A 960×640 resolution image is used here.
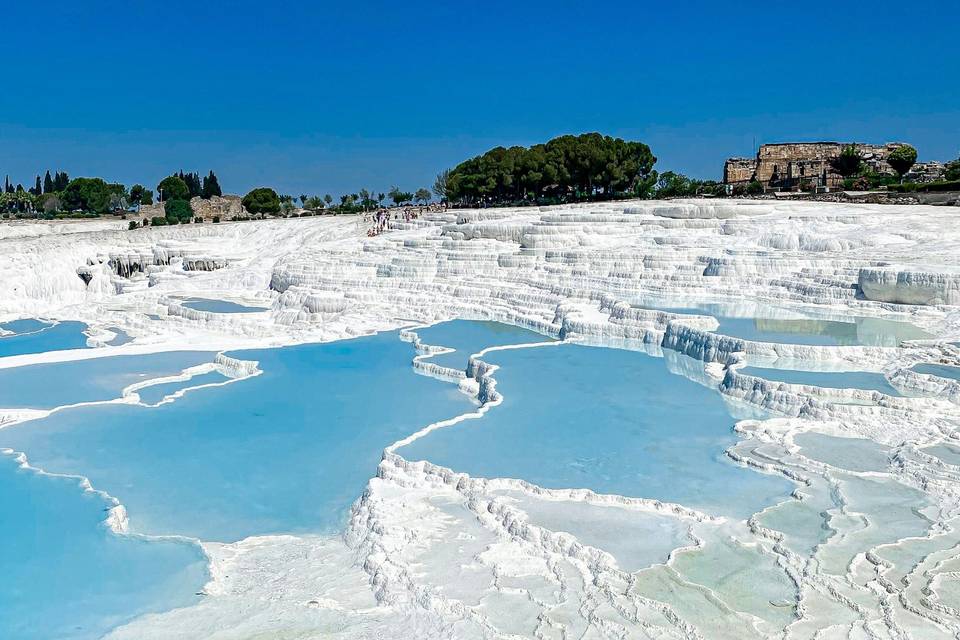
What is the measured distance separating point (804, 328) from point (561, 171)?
22.5 m

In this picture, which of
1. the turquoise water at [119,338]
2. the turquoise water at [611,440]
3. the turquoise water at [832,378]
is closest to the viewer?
the turquoise water at [611,440]

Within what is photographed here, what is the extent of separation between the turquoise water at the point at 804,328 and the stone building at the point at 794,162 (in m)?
25.4

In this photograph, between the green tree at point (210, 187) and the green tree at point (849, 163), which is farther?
the green tree at point (210, 187)

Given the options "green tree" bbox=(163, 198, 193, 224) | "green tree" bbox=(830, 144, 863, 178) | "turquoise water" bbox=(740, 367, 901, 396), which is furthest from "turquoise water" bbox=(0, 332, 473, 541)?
"green tree" bbox=(830, 144, 863, 178)

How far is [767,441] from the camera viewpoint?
830 centimetres

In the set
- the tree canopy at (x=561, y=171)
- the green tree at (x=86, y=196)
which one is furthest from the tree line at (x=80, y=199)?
the tree canopy at (x=561, y=171)

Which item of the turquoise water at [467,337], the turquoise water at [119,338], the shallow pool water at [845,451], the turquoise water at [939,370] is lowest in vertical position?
the shallow pool water at [845,451]

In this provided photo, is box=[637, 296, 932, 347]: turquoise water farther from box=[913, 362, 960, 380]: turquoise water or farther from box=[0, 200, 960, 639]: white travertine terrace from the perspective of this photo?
box=[913, 362, 960, 380]: turquoise water

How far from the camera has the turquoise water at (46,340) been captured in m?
15.0

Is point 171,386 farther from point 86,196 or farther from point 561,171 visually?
point 86,196

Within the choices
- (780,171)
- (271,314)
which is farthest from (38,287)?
(780,171)

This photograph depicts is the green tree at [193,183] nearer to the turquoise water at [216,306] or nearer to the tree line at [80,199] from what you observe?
the tree line at [80,199]

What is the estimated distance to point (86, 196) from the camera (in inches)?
1902

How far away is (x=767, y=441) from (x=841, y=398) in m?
1.36
